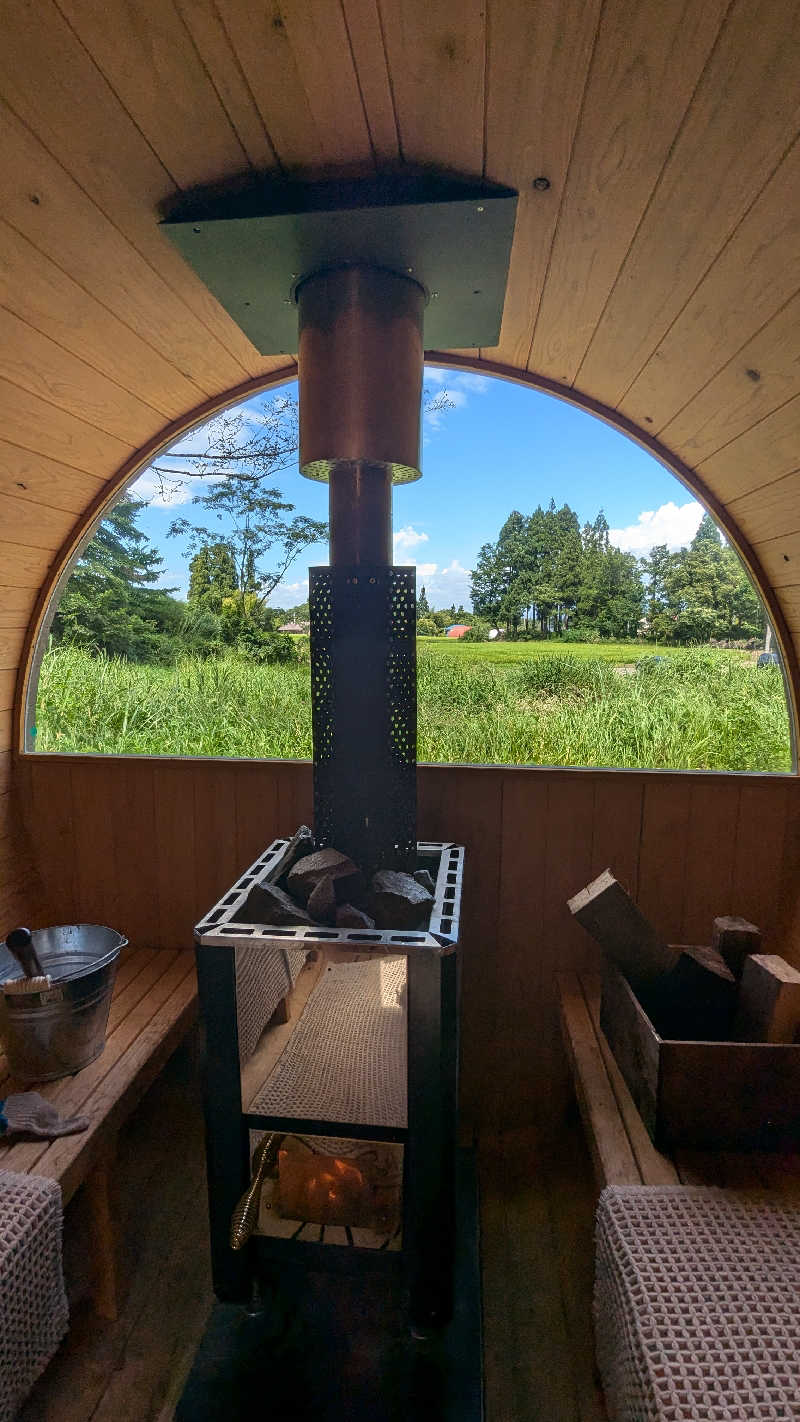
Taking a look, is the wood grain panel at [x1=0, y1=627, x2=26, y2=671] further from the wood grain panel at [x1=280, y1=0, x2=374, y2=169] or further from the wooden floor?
the wood grain panel at [x1=280, y1=0, x2=374, y2=169]

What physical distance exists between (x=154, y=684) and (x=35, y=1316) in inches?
61.6

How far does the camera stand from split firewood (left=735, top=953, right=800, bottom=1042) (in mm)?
1271

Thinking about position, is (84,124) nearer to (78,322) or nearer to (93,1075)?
(78,322)

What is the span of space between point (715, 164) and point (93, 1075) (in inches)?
79.6

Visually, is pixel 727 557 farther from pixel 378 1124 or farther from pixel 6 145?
pixel 6 145

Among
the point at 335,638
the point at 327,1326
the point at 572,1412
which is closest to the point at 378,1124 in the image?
the point at 327,1326

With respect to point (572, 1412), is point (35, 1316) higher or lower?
higher

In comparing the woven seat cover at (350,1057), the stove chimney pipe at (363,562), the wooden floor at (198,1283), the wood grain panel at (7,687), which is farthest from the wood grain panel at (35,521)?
the wooden floor at (198,1283)

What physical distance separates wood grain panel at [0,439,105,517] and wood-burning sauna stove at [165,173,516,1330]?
0.63 meters

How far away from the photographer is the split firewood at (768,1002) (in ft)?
4.17

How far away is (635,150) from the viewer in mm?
997

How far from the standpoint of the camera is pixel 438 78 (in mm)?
929

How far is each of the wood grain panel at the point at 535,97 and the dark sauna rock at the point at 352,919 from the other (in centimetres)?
126

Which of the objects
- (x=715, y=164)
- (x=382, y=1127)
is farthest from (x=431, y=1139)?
(x=715, y=164)
